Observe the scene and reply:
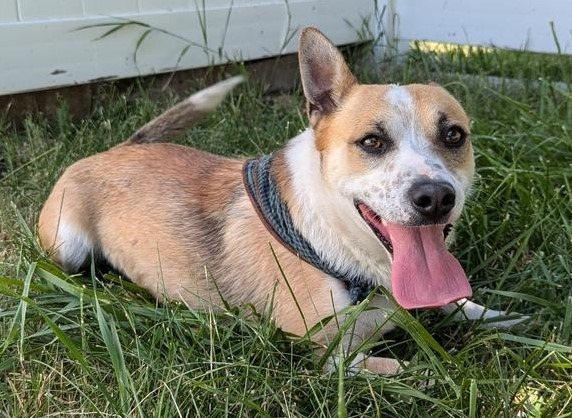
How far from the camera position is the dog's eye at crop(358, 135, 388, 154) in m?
2.20

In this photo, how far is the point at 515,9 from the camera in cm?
477

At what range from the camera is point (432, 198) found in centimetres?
198

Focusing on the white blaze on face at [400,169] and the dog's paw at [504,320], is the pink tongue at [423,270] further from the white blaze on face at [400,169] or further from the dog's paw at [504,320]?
the dog's paw at [504,320]

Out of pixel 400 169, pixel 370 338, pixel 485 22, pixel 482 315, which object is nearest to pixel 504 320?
pixel 482 315

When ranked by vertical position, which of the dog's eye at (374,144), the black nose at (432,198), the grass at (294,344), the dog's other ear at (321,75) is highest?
the dog's other ear at (321,75)

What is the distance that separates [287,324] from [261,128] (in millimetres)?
2000

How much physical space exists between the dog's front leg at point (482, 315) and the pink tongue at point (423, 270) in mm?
200

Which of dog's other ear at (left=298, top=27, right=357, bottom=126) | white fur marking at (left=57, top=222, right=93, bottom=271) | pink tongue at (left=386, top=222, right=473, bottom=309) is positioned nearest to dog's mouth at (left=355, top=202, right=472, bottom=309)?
pink tongue at (left=386, top=222, right=473, bottom=309)

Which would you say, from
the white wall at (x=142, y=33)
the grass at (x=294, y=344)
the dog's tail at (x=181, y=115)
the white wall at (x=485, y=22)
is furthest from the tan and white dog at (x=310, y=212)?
the white wall at (x=485, y=22)

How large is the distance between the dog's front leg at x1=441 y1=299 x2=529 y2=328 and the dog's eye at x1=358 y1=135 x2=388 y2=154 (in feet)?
1.84

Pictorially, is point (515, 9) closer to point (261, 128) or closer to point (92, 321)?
point (261, 128)

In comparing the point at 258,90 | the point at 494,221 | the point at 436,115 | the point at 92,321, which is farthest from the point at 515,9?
the point at 92,321

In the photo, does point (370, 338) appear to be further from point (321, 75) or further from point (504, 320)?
point (321, 75)

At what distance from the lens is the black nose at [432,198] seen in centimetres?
199
